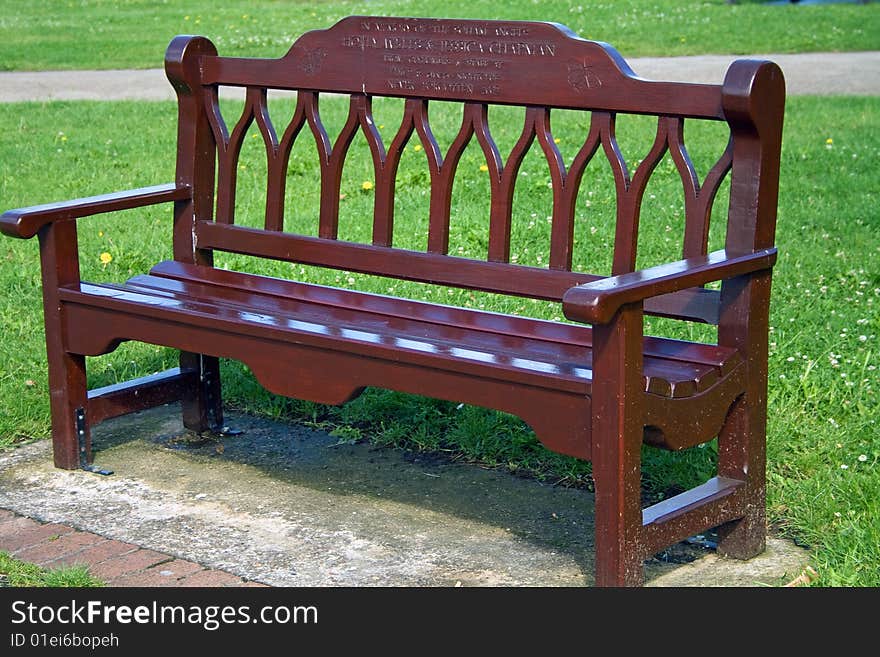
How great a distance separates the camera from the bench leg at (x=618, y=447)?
9.17ft

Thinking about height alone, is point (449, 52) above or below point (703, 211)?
above

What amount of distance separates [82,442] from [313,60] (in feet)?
4.21

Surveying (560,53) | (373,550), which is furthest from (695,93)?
(373,550)

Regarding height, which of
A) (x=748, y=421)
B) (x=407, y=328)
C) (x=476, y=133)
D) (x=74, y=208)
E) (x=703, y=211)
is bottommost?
(x=748, y=421)

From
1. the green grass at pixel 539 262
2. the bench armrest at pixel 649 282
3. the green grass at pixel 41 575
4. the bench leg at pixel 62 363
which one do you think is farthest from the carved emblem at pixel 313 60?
the green grass at pixel 41 575

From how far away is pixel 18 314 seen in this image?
16.9 feet

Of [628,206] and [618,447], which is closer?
[618,447]

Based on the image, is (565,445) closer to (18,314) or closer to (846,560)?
(846,560)

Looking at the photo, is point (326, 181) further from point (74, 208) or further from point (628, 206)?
point (628, 206)

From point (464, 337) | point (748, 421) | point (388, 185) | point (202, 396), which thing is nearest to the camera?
point (748, 421)

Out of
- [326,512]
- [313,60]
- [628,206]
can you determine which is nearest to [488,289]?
[628,206]

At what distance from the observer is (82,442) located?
3930mm

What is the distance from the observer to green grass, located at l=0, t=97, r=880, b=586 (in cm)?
369

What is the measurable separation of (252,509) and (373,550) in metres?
0.44
